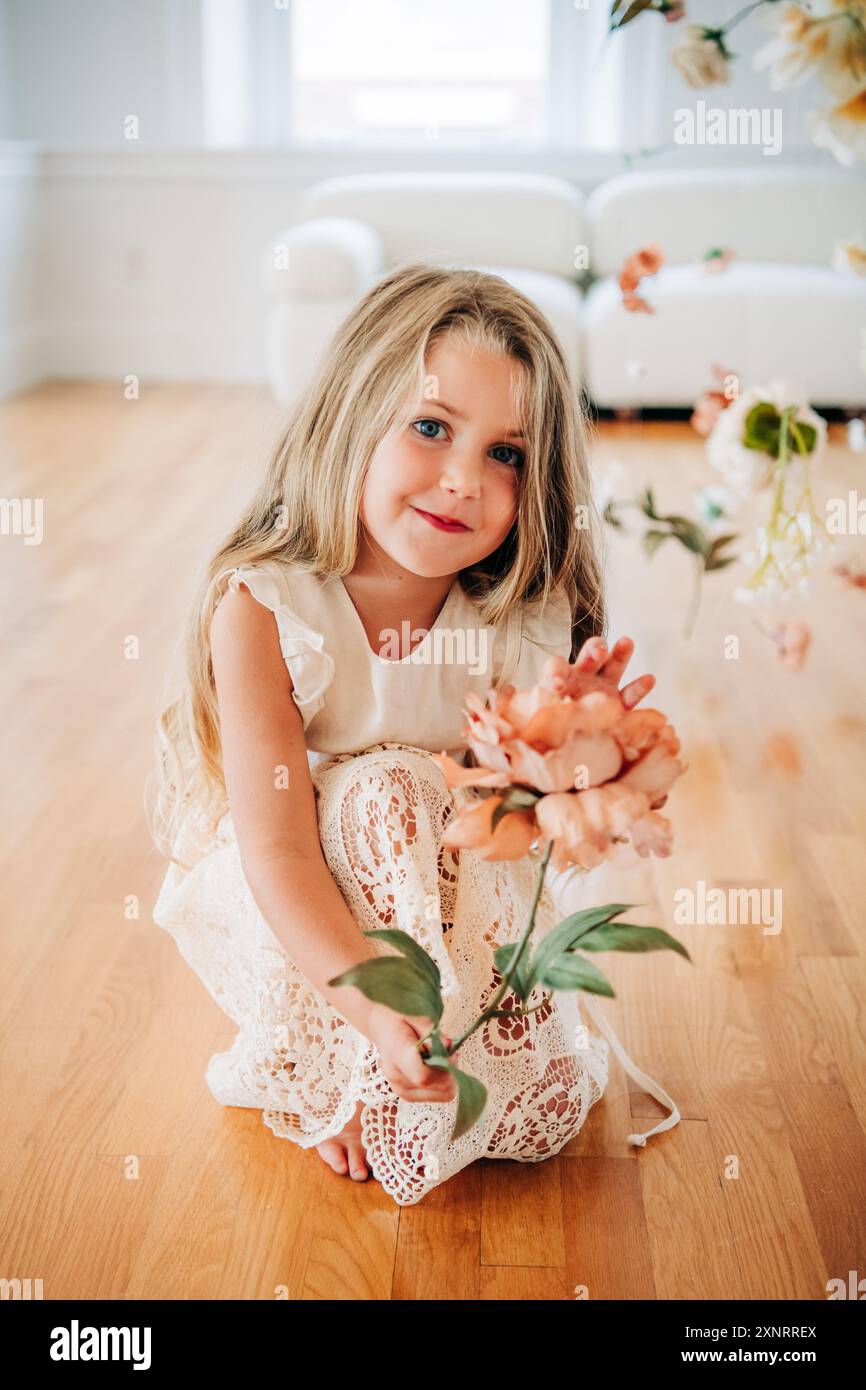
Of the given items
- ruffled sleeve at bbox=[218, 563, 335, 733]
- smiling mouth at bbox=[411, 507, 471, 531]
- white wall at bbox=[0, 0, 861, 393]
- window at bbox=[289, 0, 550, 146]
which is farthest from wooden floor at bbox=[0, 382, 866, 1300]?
window at bbox=[289, 0, 550, 146]

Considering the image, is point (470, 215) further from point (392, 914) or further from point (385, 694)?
point (392, 914)

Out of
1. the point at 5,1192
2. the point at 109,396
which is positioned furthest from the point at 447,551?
the point at 109,396

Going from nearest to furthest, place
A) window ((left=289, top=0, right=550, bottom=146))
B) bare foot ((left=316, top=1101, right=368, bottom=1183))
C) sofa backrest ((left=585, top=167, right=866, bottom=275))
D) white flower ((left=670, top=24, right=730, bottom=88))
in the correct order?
white flower ((left=670, top=24, right=730, bottom=88)), bare foot ((left=316, top=1101, right=368, bottom=1183)), sofa backrest ((left=585, top=167, right=866, bottom=275)), window ((left=289, top=0, right=550, bottom=146))

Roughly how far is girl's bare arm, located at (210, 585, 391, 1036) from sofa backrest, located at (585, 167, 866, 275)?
13.4 ft

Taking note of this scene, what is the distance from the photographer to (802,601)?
289 centimetres

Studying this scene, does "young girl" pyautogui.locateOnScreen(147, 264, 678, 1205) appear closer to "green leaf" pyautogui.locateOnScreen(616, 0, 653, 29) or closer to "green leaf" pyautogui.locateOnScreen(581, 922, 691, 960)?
"green leaf" pyautogui.locateOnScreen(581, 922, 691, 960)

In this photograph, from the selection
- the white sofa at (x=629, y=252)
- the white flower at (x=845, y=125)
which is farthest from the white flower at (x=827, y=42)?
the white sofa at (x=629, y=252)

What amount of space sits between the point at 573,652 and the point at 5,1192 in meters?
0.70

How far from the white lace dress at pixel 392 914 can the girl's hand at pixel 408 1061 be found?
0.44 ft

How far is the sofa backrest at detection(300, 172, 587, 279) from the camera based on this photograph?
490 cm

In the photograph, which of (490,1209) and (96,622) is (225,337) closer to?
(96,622)

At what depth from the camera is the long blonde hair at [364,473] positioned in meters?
1.18

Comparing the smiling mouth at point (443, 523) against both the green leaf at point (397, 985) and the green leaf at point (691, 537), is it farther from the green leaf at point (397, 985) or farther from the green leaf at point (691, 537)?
the green leaf at point (691, 537)

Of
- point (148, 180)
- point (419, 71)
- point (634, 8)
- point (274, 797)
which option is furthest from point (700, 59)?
point (419, 71)
